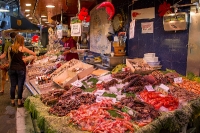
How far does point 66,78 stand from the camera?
4.48 m

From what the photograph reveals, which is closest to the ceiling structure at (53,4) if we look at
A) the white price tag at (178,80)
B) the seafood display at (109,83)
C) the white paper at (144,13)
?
the white paper at (144,13)

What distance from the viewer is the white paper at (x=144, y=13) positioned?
17.1ft

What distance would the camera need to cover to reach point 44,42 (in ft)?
107

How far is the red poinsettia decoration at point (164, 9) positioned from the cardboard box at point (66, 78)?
2.69 m

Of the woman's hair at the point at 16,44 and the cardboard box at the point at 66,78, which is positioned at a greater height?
the woman's hair at the point at 16,44

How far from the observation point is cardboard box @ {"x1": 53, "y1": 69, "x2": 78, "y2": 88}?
4.19 metres

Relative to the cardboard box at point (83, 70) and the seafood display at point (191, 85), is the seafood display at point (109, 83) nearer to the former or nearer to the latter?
the cardboard box at point (83, 70)

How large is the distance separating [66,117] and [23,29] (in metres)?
27.1

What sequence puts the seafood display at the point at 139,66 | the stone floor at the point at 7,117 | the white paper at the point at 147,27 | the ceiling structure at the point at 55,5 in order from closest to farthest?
the seafood display at the point at 139,66 → the stone floor at the point at 7,117 → the white paper at the point at 147,27 → the ceiling structure at the point at 55,5

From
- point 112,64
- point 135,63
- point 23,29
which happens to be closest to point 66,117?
point 135,63

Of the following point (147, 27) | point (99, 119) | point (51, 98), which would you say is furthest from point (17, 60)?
point (99, 119)

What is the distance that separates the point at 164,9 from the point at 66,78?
2.96m

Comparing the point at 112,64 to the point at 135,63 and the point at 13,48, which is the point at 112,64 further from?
the point at 13,48

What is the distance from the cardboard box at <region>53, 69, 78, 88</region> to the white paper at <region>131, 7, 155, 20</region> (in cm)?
268
